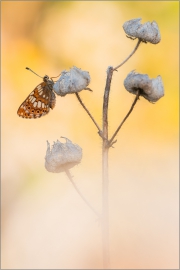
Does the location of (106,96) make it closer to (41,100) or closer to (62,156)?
(62,156)

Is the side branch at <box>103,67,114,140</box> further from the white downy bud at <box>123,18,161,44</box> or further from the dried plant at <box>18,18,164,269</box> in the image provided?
the white downy bud at <box>123,18,161,44</box>

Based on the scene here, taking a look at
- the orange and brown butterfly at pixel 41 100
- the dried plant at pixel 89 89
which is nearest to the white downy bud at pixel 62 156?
the dried plant at pixel 89 89

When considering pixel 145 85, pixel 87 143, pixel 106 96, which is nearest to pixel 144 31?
pixel 145 85

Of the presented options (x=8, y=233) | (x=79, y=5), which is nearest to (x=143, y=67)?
(x=79, y=5)

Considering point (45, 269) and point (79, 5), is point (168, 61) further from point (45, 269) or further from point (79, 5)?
point (45, 269)

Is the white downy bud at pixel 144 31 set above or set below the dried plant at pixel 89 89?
above

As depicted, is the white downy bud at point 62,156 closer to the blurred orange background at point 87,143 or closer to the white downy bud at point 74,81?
the white downy bud at point 74,81

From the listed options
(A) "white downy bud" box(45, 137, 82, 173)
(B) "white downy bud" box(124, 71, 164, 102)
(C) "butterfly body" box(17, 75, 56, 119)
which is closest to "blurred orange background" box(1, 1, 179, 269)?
(C) "butterfly body" box(17, 75, 56, 119)
